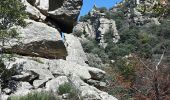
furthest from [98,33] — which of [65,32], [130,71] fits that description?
[65,32]

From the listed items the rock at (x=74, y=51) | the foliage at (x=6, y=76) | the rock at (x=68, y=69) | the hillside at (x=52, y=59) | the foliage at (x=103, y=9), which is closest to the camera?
the hillside at (x=52, y=59)

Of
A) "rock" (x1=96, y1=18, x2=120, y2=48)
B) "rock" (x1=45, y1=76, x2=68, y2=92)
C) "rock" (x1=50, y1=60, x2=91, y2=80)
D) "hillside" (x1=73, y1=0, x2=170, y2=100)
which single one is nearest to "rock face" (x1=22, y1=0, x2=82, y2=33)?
"rock" (x1=50, y1=60, x2=91, y2=80)

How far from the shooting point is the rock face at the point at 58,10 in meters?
21.5

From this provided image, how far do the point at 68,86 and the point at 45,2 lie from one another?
7432 millimetres

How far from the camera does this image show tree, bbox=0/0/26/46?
15.0m

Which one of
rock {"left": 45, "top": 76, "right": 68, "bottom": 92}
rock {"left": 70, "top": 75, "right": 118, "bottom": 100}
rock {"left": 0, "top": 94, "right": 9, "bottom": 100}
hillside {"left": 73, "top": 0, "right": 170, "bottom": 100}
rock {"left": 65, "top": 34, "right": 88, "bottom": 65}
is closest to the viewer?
rock {"left": 0, "top": 94, "right": 9, "bottom": 100}

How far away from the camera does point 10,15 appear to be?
15.3 meters

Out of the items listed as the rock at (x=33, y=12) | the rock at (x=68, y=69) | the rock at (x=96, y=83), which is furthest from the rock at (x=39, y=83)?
the rock at (x=33, y=12)

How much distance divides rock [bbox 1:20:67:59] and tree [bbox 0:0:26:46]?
103 inches

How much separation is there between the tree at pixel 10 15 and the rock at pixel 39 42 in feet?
8.60

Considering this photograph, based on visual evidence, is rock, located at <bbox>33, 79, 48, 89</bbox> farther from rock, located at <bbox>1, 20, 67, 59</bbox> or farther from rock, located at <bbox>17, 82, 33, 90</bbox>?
rock, located at <bbox>1, 20, 67, 59</bbox>

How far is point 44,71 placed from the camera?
17266 mm

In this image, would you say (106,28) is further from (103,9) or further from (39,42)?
(39,42)

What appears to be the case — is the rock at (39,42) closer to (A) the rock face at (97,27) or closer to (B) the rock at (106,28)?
(B) the rock at (106,28)
